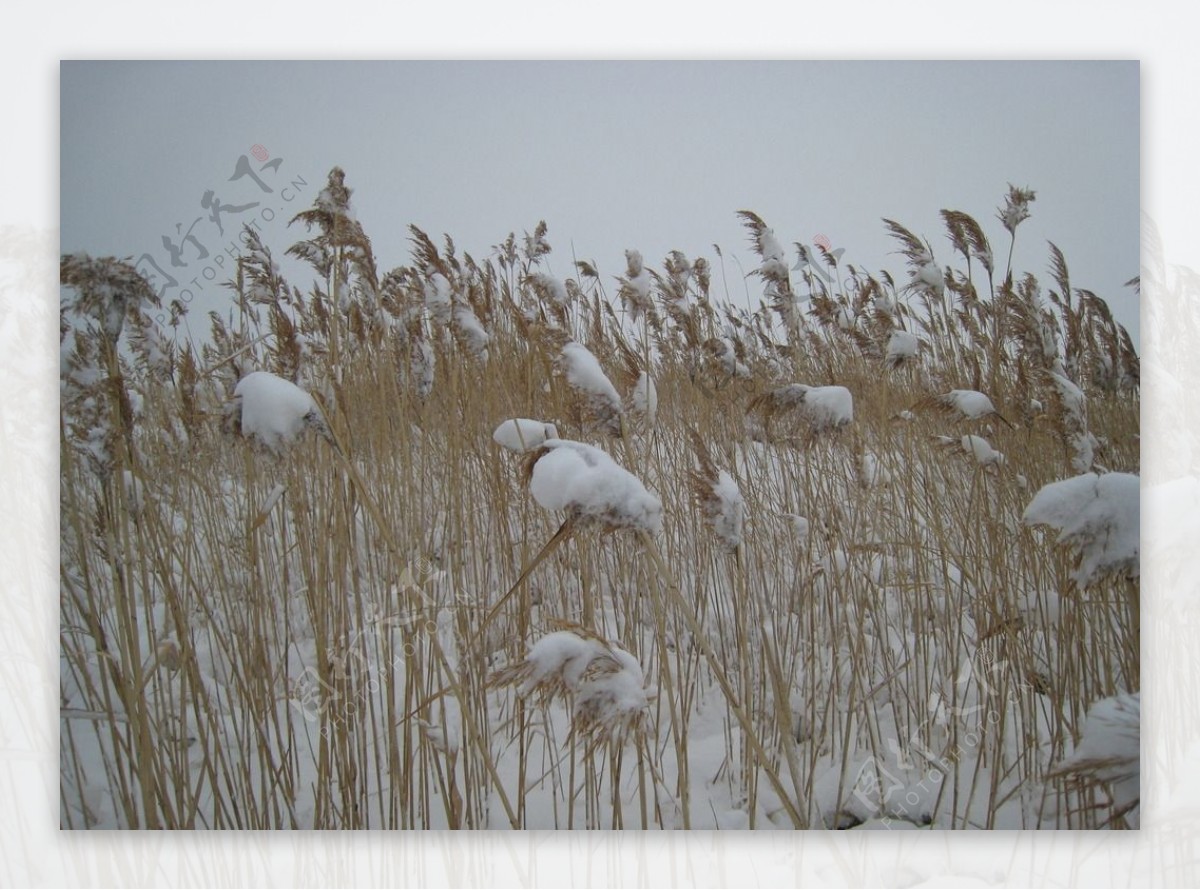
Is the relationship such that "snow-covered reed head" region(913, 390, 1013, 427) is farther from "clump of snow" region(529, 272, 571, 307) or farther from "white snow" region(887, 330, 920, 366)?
"clump of snow" region(529, 272, 571, 307)

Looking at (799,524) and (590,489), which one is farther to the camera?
(799,524)

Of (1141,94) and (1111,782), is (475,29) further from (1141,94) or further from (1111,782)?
(1111,782)

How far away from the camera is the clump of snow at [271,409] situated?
247cm

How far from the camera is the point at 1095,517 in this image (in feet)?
8.51

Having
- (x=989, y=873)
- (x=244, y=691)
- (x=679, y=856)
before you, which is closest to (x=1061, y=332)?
(x=989, y=873)

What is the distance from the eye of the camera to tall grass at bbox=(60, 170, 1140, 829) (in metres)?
2.61

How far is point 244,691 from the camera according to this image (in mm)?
2615

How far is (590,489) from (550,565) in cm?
36

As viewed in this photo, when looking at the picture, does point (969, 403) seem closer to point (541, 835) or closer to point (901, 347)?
point (901, 347)

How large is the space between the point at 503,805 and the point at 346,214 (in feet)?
3.53

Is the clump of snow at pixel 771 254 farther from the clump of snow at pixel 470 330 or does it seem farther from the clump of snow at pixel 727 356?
the clump of snow at pixel 470 330
